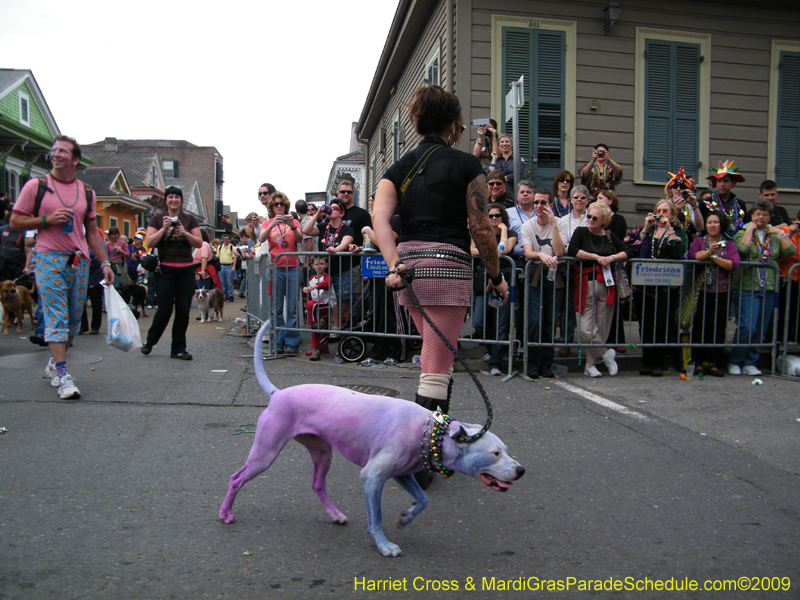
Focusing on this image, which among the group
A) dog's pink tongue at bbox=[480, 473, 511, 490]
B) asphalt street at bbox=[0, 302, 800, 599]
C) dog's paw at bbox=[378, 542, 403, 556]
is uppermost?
dog's pink tongue at bbox=[480, 473, 511, 490]

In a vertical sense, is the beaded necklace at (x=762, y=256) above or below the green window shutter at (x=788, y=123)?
below

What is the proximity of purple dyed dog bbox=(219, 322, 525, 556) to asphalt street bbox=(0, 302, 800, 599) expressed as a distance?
1.10ft

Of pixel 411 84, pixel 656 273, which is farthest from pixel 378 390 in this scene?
pixel 411 84

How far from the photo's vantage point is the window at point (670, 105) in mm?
11203

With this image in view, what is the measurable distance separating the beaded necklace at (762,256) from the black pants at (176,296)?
672 centimetres

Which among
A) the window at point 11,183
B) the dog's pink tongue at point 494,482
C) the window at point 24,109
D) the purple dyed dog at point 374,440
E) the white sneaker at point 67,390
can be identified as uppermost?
the window at point 24,109

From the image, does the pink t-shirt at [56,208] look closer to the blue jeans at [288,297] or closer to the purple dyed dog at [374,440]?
the blue jeans at [288,297]

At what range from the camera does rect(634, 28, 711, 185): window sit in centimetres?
1120

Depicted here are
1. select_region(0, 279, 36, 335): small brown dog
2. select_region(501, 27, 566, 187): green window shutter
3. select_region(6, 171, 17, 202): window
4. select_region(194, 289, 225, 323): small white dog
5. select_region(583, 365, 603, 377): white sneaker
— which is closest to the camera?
select_region(583, 365, 603, 377): white sneaker

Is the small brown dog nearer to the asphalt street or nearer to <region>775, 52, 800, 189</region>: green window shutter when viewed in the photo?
the asphalt street

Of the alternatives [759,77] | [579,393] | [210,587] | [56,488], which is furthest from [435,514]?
[759,77]

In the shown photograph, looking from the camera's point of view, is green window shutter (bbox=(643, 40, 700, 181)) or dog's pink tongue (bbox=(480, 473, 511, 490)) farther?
A: green window shutter (bbox=(643, 40, 700, 181))

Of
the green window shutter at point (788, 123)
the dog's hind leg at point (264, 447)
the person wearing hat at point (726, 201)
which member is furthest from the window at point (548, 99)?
the dog's hind leg at point (264, 447)

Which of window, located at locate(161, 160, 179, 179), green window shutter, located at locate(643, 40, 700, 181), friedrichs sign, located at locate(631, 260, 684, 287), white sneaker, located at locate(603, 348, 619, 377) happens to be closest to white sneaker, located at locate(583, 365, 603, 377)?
white sneaker, located at locate(603, 348, 619, 377)
